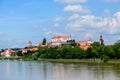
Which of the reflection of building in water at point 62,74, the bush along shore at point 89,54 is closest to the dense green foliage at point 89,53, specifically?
the bush along shore at point 89,54

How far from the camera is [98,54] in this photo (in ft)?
271

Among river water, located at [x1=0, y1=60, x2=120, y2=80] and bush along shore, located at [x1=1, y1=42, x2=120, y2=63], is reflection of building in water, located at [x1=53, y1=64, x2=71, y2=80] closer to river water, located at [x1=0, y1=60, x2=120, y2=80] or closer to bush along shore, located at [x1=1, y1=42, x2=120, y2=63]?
river water, located at [x1=0, y1=60, x2=120, y2=80]

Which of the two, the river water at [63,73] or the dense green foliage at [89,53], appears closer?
the river water at [63,73]

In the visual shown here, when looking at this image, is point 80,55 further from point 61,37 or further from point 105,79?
point 61,37

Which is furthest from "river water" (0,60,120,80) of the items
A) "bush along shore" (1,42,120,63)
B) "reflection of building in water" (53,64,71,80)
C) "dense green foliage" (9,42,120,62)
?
"dense green foliage" (9,42,120,62)

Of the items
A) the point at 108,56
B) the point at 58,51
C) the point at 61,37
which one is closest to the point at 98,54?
the point at 108,56

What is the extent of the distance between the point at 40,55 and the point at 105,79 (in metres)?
95.3

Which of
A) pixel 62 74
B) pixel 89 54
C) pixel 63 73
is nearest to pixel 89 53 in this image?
pixel 89 54

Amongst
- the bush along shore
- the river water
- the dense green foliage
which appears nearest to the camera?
the river water

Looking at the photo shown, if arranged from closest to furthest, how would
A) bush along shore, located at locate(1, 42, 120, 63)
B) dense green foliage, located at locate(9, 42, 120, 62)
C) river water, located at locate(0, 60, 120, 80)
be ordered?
1. river water, located at locate(0, 60, 120, 80)
2. bush along shore, located at locate(1, 42, 120, 63)
3. dense green foliage, located at locate(9, 42, 120, 62)

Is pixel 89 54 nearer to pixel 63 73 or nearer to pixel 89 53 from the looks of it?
pixel 89 53

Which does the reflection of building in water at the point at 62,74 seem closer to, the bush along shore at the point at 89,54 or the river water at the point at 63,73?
the river water at the point at 63,73

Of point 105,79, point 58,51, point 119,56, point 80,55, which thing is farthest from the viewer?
point 58,51

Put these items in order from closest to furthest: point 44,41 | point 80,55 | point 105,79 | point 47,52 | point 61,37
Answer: point 105,79 → point 80,55 → point 47,52 → point 44,41 → point 61,37
